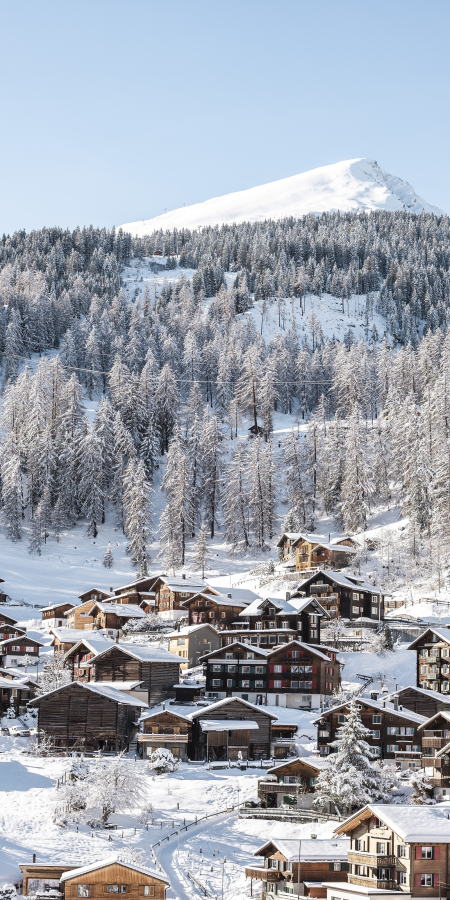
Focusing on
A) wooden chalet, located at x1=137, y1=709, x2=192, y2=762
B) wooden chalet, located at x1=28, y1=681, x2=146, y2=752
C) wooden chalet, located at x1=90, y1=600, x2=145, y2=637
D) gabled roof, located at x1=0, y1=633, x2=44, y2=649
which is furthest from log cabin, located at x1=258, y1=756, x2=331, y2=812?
wooden chalet, located at x1=90, y1=600, x2=145, y2=637

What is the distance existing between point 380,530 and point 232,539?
59.8 feet

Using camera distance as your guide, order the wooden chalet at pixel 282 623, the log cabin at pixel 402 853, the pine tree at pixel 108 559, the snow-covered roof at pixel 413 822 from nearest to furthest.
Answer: the snow-covered roof at pixel 413 822
the log cabin at pixel 402 853
the wooden chalet at pixel 282 623
the pine tree at pixel 108 559

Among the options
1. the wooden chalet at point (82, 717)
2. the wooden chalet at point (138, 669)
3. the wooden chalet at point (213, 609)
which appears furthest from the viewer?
the wooden chalet at point (213, 609)

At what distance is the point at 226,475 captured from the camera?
12850 cm

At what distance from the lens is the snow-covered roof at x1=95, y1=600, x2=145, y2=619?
94938 mm

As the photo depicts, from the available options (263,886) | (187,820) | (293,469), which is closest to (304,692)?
(187,820)

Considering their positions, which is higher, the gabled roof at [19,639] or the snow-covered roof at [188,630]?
the snow-covered roof at [188,630]

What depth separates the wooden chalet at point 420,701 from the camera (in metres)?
70.6

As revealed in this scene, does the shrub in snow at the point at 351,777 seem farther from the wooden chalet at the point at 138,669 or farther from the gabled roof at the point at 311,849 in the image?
the wooden chalet at the point at 138,669

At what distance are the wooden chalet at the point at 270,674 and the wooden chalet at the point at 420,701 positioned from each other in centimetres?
813

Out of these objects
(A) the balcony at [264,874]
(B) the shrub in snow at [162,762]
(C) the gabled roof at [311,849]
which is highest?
(C) the gabled roof at [311,849]

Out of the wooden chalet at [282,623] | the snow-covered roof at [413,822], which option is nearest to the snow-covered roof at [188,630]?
the wooden chalet at [282,623]

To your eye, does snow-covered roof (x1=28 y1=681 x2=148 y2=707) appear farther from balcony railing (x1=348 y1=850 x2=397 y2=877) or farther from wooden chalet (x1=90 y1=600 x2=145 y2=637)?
balcony railing (x1=348 y1=850 x2=397 y2=877)

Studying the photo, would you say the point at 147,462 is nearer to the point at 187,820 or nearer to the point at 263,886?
the point at 187,820
